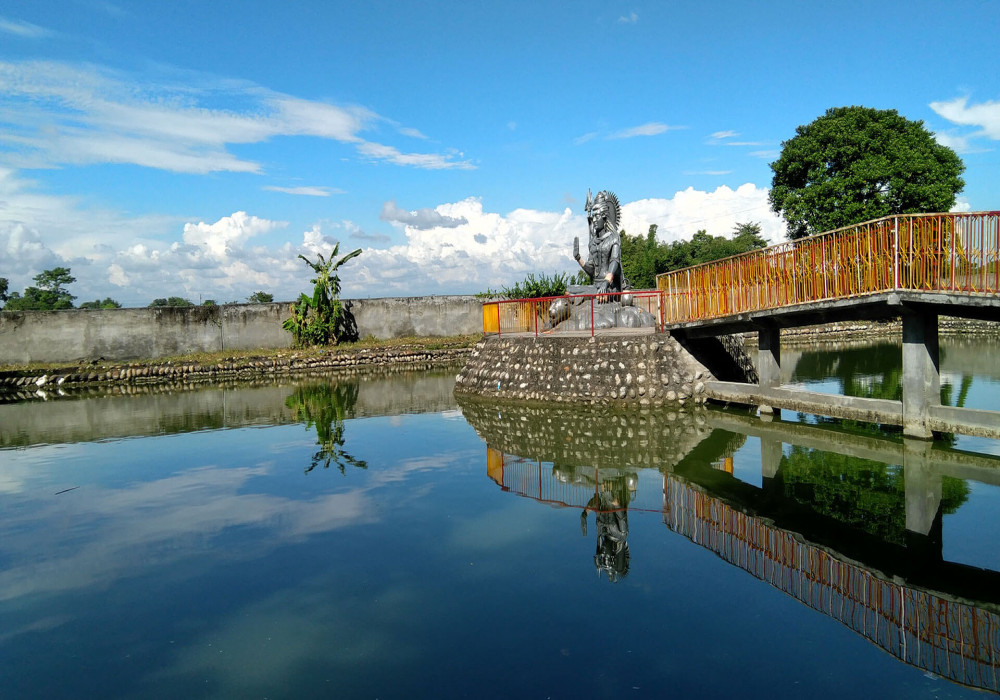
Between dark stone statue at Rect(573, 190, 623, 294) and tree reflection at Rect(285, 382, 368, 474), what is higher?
dark stone statue at Rect(573, 190, 623, 294)

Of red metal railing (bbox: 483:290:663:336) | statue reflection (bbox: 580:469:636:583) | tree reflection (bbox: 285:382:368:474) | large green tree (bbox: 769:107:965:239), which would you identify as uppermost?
large green tree (bbox: 769:107:965:239)

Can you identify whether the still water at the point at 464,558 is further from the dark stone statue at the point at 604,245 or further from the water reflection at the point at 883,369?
the dark stone statue at the point at 604,245

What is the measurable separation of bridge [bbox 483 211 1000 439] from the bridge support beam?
21 mm

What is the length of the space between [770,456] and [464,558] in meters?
5.38

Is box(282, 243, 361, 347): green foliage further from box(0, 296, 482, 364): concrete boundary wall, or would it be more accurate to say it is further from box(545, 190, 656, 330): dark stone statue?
box(545, 190, 656, 330): dark stone statue

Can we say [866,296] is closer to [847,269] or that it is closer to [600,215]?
[847,269]

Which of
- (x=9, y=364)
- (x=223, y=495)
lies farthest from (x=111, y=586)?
(x=9, y=364)

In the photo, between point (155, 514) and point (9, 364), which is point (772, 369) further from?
point (9, 364)

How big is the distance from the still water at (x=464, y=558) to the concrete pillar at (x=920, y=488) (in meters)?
0.05

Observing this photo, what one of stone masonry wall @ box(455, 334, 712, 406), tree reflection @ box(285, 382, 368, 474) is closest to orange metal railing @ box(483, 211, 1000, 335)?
stone masonry wall @ box(455, 334, 712, 406)

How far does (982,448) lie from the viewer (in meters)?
8.98

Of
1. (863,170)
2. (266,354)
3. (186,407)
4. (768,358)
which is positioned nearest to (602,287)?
(768,358)

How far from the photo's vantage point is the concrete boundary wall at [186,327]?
25.9 m

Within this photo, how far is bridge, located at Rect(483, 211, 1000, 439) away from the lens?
8.81 metres
